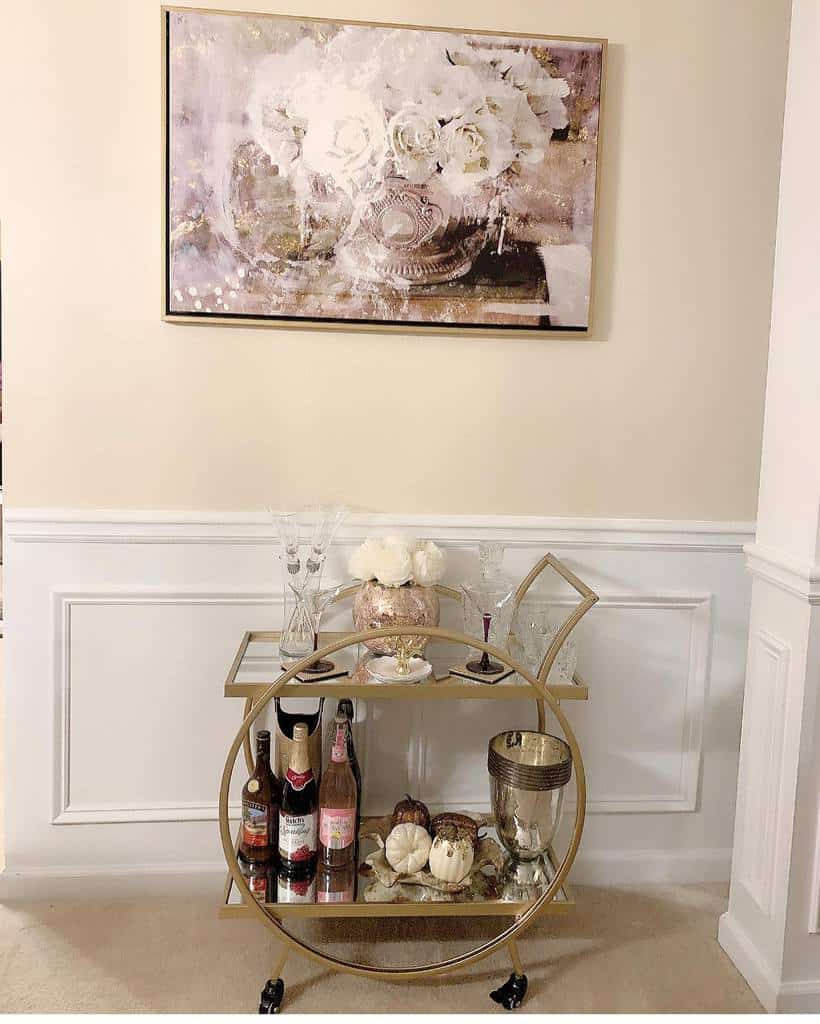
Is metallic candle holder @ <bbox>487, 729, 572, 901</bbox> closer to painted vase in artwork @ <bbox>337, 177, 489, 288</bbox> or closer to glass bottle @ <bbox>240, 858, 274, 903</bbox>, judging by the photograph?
glass bottle @ <bbox>240, 858, 274, 903</bbox>

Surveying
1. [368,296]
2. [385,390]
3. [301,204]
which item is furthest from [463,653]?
[301,204]

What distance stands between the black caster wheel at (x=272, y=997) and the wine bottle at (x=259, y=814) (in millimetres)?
243

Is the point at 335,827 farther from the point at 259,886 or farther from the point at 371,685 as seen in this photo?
the point at 371,685

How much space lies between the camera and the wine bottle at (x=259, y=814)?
1956 mm

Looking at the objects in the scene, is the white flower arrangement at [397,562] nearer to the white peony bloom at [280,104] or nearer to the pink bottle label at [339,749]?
the pink bottle label at [339,749]

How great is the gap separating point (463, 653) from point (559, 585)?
15.6 inches

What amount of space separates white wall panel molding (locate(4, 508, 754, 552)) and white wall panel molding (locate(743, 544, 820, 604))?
0.26 meters

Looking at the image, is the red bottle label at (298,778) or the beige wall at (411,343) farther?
the beige wall at (411,343)

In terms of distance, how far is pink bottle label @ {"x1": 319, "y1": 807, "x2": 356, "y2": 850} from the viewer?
1.94 meters

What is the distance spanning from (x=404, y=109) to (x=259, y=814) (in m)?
1.65

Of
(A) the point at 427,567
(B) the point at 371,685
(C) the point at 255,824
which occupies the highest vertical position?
(A) the point at 427,567

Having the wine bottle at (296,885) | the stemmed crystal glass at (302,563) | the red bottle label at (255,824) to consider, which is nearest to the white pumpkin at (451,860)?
the wine bottle at (296,885)

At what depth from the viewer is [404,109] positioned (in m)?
2.09

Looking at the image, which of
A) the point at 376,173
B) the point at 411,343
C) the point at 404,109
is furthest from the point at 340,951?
the point at 404,109
